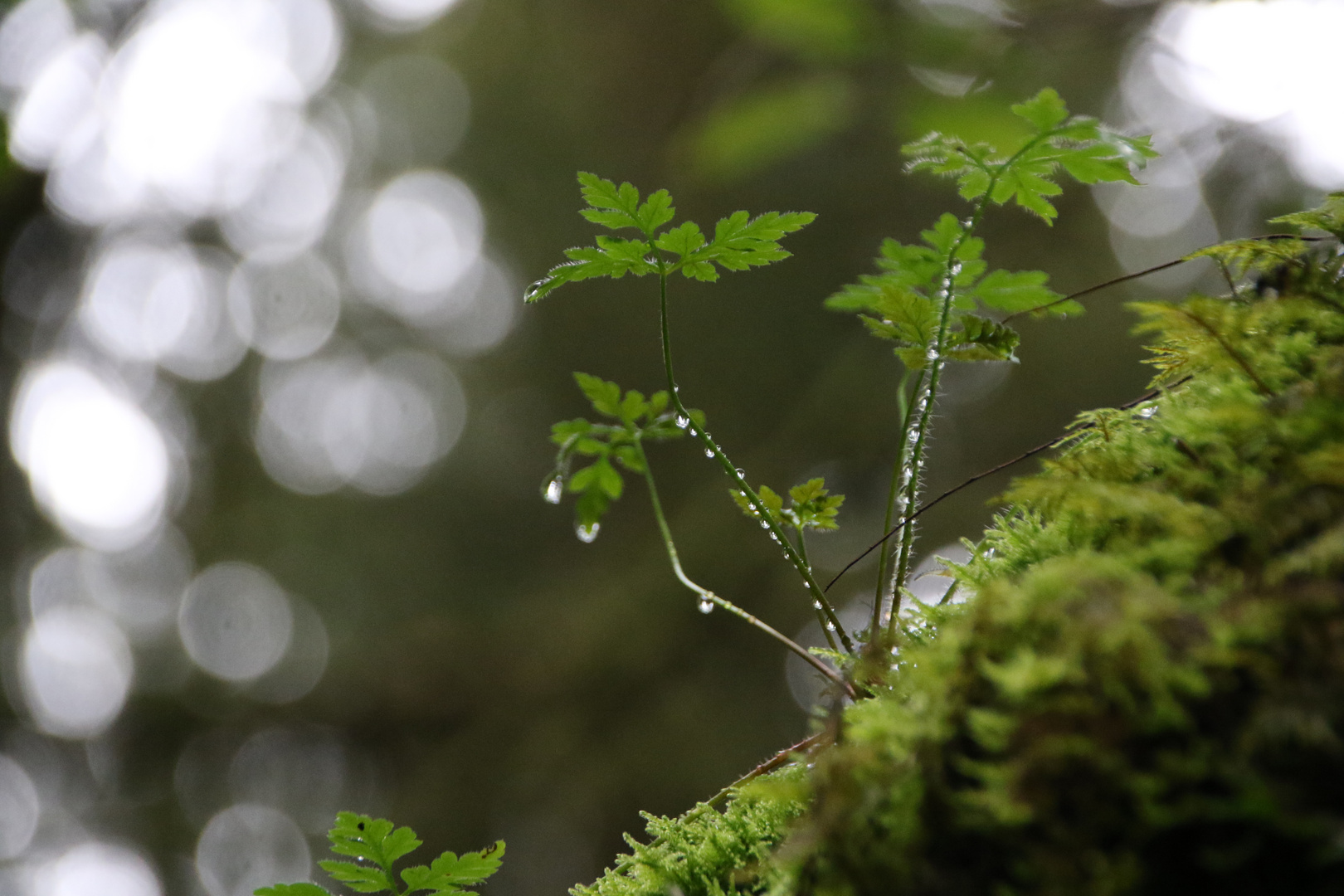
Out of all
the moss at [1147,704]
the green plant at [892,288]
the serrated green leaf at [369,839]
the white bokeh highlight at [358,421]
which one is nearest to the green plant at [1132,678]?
the moss at [1147,704]

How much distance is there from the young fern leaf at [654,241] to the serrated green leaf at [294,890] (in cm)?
93

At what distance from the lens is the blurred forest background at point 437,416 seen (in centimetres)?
624

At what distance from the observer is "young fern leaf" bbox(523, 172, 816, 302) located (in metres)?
1.22

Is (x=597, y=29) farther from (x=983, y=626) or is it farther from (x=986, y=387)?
(x=983, y=626)

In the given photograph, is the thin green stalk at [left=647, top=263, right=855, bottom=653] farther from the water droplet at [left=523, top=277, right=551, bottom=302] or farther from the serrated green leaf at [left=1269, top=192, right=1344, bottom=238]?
the serrated green leaf at [left=1269, top=192, right=1344, bottom=238]

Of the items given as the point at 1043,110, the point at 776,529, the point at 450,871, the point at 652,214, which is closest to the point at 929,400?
the point at 776,529

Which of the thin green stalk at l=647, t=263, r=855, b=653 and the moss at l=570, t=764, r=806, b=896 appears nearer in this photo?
the moss at l=570, t=764, r=806, b=896

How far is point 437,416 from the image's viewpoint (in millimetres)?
9820

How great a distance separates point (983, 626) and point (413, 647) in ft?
24.5

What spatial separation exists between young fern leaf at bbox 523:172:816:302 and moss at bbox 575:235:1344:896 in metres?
0.63

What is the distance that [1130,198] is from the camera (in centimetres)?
753

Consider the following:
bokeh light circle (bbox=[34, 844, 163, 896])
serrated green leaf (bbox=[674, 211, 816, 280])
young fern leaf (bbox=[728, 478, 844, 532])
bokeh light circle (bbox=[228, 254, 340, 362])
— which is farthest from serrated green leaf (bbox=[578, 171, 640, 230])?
bokeh light circle (bbox=[34, 844, 163, 896])

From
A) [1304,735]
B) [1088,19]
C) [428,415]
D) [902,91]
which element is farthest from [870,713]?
[428,415]

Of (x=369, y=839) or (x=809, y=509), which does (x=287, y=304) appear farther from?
(x=809, y=509)
